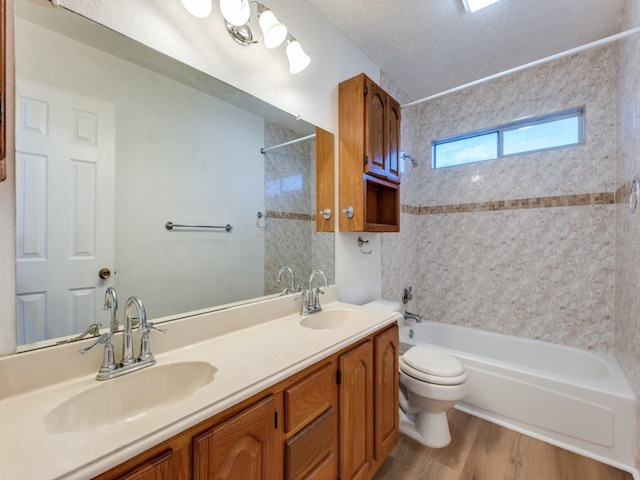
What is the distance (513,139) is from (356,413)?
8.62 ft

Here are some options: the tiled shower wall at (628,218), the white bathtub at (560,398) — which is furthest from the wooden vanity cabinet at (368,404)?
the tiled shower wall at (628,218)

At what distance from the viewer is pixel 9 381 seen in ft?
2.46

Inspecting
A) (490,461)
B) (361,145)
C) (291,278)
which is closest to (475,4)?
(361,145)

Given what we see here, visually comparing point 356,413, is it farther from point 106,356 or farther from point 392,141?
point 392,141

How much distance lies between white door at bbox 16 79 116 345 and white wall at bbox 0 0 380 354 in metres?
0.04

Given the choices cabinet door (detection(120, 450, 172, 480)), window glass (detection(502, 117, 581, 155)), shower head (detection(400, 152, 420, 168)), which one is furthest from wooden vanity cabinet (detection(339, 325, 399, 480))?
window glass (detection(502, 117, 581, 155))

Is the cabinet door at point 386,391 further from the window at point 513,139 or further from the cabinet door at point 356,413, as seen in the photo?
the window at point 513,139

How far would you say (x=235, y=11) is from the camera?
120cm

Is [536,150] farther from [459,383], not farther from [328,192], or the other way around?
[459,383]

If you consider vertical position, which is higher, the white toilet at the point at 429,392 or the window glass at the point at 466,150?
the window glass at the point at 466,150

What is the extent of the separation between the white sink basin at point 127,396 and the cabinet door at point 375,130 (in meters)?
1.50

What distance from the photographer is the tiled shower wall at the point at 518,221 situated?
213cm

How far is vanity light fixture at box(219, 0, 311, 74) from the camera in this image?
1.20 meters

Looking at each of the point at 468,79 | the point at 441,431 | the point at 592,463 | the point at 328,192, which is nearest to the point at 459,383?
the point at 441,431
